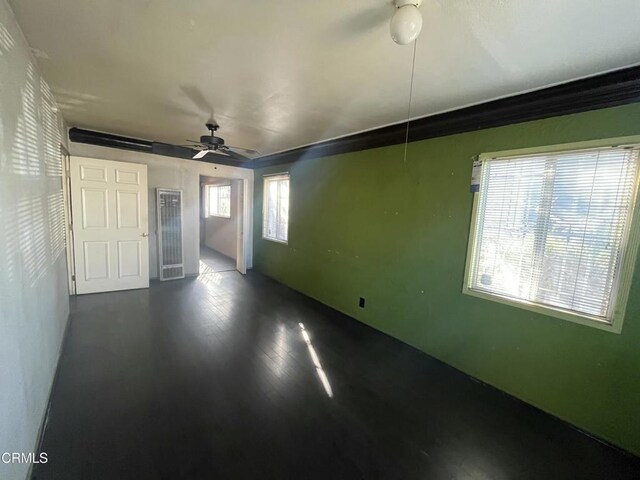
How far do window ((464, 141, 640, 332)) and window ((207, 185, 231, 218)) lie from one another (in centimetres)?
596

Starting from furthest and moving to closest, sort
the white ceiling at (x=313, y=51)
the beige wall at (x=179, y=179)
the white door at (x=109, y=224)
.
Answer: the beige wall at (x=179, y=179) → the white door at (x=109, y=224) → the white ceiling at (x=313, y=51)

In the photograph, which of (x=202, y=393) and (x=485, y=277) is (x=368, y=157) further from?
(x=202, y=393)

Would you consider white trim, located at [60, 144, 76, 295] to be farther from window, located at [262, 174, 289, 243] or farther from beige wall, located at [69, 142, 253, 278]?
window, located at [262, 174, 289, 243]

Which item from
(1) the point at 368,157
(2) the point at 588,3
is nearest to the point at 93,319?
(1) the point at 368,157

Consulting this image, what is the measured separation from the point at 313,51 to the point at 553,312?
97.2 inches

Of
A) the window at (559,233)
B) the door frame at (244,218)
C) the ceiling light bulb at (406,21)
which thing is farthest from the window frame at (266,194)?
the ceiling light bulb at (406,21)

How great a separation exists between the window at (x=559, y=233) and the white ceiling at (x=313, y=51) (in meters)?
0.59

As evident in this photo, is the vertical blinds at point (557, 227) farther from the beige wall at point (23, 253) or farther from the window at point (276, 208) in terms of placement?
the window at point (276, 208)

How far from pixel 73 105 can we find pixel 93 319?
2.41 metres

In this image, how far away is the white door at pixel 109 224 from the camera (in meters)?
3.80

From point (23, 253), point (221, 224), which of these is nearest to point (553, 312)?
point (23, 253)

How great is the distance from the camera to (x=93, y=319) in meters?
3.21

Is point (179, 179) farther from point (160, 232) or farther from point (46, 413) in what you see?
point (46, 413)

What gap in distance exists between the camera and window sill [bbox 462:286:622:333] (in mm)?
1744
